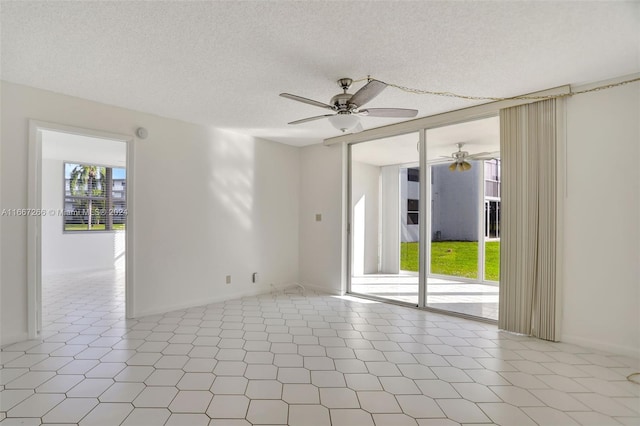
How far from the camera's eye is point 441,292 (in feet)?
16.2

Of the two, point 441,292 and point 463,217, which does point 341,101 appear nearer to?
point 463,217

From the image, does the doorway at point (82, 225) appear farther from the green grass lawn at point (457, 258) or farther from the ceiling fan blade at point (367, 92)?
the green grass lawn at point (457, 258)

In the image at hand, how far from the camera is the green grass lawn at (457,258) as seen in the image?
4898mm

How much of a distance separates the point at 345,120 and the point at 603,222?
2.57m

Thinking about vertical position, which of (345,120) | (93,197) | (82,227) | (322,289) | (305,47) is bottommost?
(322,289)

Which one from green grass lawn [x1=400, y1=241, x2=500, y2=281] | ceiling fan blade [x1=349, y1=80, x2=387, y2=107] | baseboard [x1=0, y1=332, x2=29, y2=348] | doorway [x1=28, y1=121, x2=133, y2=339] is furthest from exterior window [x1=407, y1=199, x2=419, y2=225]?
baseboard [x1=0, y1=332, x2=29, y2=348]

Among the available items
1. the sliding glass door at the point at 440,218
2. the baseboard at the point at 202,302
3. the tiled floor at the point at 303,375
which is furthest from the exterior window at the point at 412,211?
the baseboard at the point at 202,302

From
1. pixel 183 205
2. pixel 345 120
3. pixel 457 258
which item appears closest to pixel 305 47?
pixel 345 120

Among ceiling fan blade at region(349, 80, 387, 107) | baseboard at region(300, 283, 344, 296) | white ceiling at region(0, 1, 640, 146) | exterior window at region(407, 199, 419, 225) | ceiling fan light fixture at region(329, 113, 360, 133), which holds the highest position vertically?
white ceiling at region(0, 1, 640, 146)

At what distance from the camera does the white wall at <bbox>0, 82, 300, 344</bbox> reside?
2.99 m

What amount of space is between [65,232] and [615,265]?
30.4ft

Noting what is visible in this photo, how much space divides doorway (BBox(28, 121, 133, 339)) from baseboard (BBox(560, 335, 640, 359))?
490 cm

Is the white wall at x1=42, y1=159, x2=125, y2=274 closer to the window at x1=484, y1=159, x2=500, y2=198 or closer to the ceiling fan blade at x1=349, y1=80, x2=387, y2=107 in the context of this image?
the ceiling fan blade at x1=349, y1=80, x2=387, y2=107

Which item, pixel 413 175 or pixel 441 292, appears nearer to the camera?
pixel 413 175
